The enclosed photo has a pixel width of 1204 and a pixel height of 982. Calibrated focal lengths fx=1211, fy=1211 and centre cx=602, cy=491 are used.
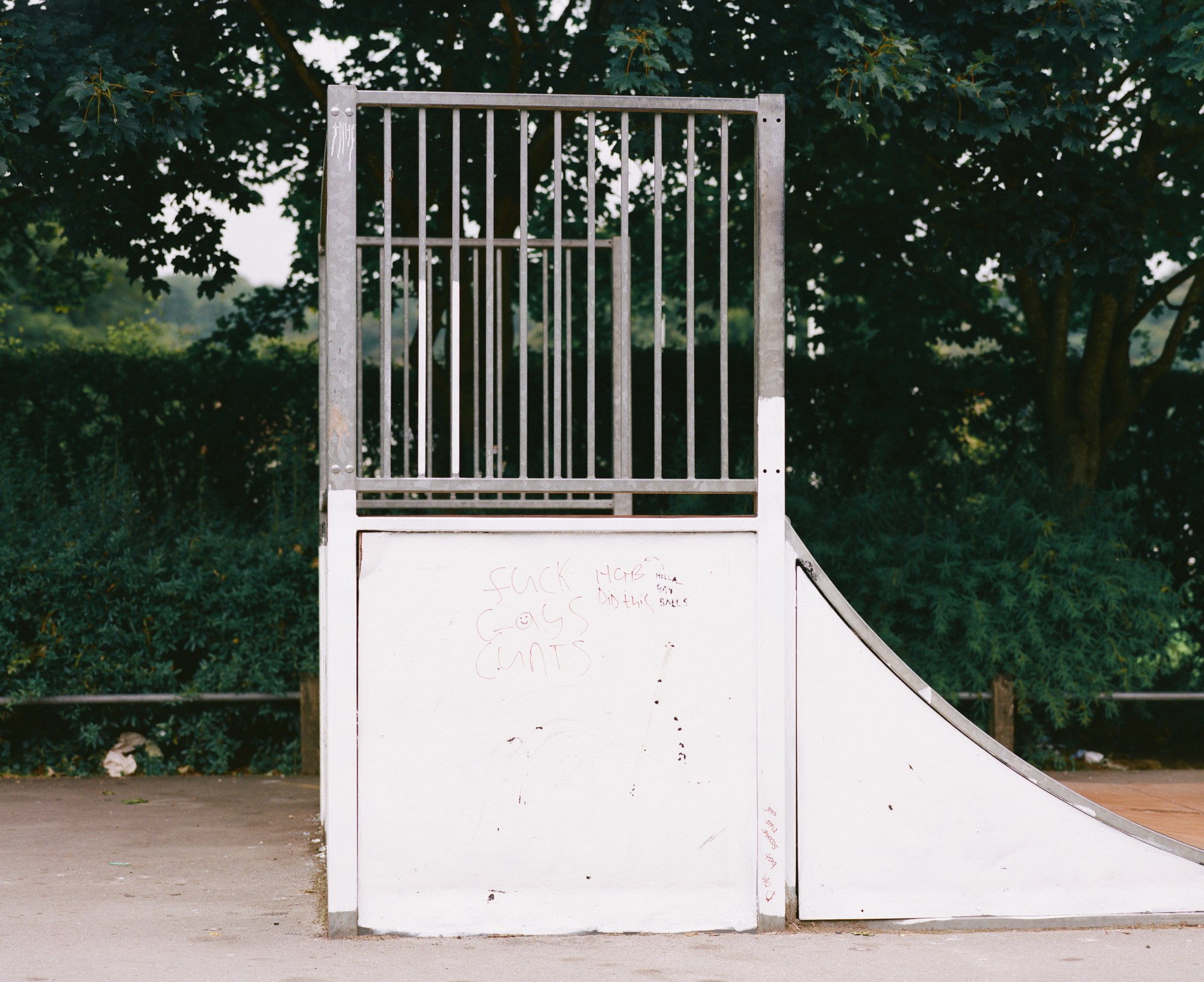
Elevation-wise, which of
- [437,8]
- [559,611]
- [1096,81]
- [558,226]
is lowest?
[559,611]

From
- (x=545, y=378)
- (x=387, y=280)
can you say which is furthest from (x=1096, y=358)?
(x=387, y=280)

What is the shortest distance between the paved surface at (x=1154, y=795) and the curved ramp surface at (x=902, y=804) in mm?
1361

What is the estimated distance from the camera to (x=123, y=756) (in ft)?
24.6

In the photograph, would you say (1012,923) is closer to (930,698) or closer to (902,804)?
(902,804)

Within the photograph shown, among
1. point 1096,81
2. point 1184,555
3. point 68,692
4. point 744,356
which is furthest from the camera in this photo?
point 744,356

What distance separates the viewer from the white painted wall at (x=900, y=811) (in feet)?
14.7

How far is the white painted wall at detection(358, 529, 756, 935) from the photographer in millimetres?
4332

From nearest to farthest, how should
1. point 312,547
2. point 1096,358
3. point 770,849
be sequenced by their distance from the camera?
1. point 770,849
2. point 312,547
3. point 1096,358

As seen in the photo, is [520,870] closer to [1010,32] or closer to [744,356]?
[1010,32]

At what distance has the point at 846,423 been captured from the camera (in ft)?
30.5

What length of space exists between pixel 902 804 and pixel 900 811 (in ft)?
0.09

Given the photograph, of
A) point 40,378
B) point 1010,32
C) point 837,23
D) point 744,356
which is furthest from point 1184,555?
point 40,378

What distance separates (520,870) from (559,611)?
940 millimetres

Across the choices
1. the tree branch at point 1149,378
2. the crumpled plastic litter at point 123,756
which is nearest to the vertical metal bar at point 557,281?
the crumpled plastic litter at point 123,756
